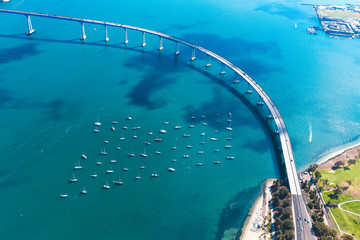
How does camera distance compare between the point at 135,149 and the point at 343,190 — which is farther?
the point at 135,149

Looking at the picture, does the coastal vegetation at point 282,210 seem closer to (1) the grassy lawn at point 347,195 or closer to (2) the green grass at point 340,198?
(2) the green grass at point 340,198

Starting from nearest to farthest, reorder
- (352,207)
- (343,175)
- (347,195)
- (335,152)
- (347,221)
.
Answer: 1. (347,221)
2. (352,207)
3. (347,195)
4. (343,175)
5. (335,152)


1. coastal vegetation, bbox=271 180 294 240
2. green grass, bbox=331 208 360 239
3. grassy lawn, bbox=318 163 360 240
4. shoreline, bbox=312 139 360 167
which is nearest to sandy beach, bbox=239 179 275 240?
coastal vegetation, bbox=271 180 294 240

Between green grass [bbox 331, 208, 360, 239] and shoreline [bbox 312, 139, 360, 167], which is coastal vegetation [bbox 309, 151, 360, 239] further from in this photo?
shoreline [bbox 312, 139, 360, 167]

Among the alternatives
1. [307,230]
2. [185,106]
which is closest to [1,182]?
[185,106]

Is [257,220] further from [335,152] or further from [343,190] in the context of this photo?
[335,152]

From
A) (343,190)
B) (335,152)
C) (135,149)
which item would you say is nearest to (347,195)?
(343,190)

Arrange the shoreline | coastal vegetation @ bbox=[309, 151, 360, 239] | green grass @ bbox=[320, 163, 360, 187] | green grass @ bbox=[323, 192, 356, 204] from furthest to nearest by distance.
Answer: the shoreline < green grass @ bbox=[320, 163, 360, 187] < green grass @ bbox=[323, 192, 356, 204] < coastal vegetation @ bbox=[309, 151, 360, 239]
